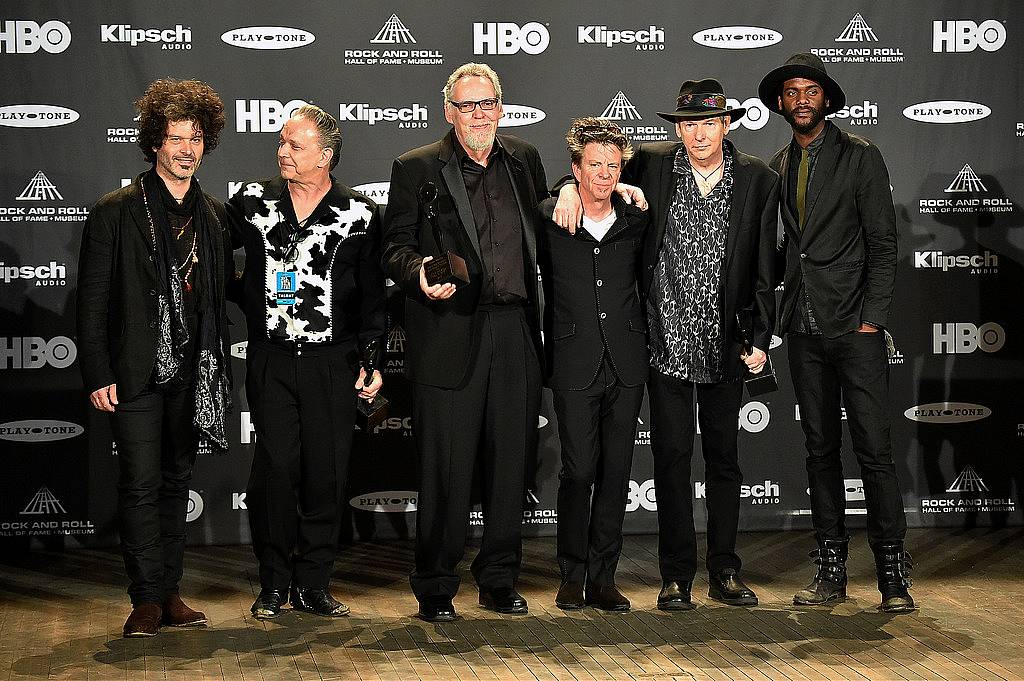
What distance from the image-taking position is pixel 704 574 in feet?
17.0

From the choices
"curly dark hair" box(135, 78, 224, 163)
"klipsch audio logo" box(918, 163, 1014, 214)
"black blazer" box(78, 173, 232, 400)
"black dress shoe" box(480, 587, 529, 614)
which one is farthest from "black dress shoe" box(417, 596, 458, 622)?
"klipsch audio logo" box(918, 163, 1014, 214)

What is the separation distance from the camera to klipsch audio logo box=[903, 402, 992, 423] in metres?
6.11

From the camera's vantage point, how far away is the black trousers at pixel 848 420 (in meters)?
4.67

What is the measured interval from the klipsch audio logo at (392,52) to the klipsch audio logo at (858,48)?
5.95 ft

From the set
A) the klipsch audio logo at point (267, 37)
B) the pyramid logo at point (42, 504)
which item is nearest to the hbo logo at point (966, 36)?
the klipsch audio logo at point (267, 37)

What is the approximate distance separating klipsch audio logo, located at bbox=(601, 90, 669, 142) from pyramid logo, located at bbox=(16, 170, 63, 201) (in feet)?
8.06

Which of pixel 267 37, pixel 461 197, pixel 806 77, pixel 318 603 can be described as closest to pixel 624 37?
pixel 806 77

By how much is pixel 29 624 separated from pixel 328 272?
1603mm

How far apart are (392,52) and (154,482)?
2.39 m

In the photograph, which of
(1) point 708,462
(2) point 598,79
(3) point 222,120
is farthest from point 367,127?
(1) point 708,462

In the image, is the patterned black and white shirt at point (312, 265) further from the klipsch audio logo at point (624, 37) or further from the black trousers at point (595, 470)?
the klipsch audio logo at point (624, 37)

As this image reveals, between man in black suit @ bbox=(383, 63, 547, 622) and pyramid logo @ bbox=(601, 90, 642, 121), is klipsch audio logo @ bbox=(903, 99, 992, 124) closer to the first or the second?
pyramid logo @ bbox=(601, 90, 642, 121)

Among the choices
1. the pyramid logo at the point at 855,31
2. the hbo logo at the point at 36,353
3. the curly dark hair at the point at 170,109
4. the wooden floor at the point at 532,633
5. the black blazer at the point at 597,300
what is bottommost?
the wooden floor at the point at 532,633

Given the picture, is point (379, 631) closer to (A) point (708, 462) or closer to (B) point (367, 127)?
(A) point (708, 462)
